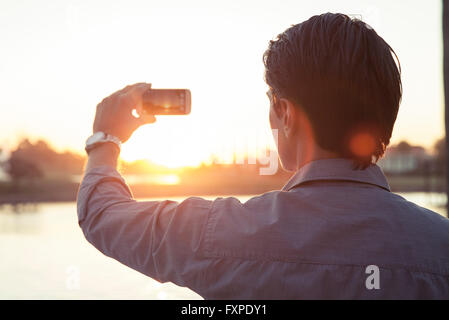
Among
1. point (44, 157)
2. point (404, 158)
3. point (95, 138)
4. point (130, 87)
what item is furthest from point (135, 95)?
point (404, 158)

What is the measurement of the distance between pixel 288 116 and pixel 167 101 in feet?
1.68

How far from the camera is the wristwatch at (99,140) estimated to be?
1235mm

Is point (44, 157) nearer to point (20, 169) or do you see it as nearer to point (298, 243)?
point (20, 169)

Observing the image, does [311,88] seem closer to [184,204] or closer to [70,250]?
[184,204]

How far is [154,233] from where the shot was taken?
1.03 meters

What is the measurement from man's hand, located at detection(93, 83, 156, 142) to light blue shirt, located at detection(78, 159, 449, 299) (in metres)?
0.26

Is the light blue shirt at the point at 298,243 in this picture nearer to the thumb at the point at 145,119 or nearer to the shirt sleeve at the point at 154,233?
the shirt sleeve at the point at 154,233

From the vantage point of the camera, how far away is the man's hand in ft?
4.15

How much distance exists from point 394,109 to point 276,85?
0.82 ft

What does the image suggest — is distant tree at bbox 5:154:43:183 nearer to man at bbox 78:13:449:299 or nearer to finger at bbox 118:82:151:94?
finger at bbox 118:82:151:94

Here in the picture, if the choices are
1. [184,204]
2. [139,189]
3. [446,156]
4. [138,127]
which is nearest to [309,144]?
[184,204]

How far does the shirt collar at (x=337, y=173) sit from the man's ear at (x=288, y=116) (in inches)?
3.3

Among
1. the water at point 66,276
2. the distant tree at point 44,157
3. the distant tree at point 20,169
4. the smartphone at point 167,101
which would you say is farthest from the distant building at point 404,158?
the smartphone at point 167,101

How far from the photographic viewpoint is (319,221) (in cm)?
100
